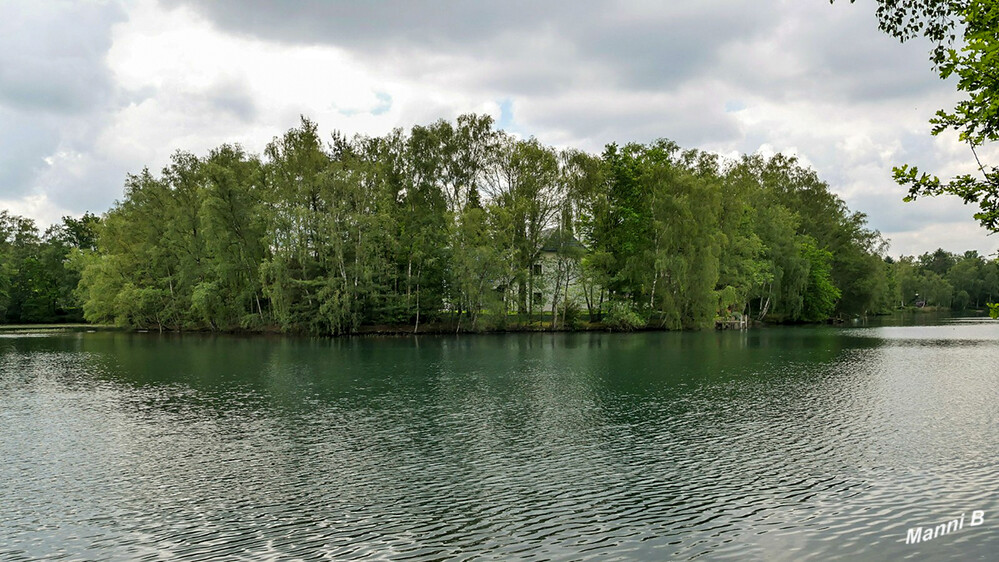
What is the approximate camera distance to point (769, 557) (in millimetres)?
9656

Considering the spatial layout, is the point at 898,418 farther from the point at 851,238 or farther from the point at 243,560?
the point at 851,238

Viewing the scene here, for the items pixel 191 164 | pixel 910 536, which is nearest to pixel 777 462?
pixel 910 536

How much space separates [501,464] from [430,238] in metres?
46.2

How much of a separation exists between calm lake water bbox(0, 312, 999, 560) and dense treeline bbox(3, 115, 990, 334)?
1041 inches

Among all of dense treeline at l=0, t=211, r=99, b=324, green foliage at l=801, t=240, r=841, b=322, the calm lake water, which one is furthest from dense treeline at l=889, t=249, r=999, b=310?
dense treeline at l=0, t=211, r=99, b=324

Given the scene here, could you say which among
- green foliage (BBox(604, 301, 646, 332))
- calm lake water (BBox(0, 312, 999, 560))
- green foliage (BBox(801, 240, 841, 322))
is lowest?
calm lake water (BBox(0, 312, 999, 560))

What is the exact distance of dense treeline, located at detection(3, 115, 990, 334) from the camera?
187 feet

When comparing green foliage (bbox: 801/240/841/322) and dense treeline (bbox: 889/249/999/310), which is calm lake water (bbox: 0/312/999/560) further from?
dense treeline (bbox: 889/249/999/310)

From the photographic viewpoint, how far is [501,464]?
1505 centimetres

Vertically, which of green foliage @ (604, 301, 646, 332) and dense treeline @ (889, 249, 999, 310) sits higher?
dense treeline @ (889, 249, 999, 310)

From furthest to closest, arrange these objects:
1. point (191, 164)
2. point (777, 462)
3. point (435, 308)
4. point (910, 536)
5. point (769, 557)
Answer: point (191, 164)
point (435, 308)
point (777, 462)
point (910, 536)
point (769, 557)

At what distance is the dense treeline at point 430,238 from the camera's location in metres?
57.0

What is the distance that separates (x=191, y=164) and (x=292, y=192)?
16031 mm

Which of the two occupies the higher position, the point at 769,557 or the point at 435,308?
the point at 435,308
